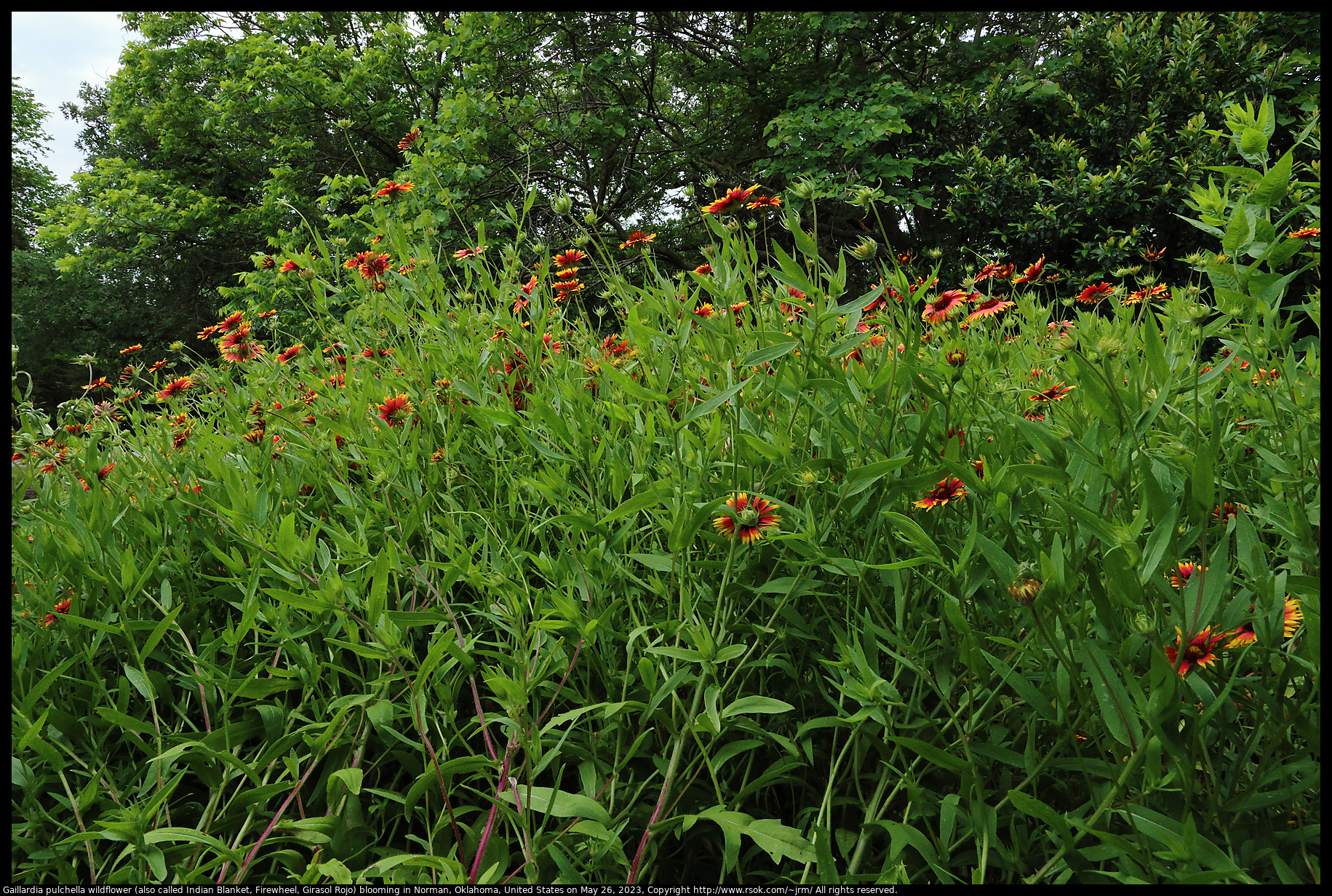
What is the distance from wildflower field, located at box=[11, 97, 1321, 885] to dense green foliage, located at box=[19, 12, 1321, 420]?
104cm

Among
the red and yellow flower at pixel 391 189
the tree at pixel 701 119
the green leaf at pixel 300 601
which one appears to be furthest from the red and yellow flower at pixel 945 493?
the red and yellow flower at pixel 391 189

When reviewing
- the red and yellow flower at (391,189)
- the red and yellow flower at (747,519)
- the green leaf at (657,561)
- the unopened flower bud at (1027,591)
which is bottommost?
the unopened flower bud at (1027,591)

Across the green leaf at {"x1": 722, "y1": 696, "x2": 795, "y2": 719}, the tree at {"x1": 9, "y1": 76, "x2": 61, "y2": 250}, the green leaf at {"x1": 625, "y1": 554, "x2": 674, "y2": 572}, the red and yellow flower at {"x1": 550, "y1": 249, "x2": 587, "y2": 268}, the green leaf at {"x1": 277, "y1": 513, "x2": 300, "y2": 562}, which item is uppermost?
the tree at {"x1": 9, "y1": 76, "x2": 61, "y2": 250}

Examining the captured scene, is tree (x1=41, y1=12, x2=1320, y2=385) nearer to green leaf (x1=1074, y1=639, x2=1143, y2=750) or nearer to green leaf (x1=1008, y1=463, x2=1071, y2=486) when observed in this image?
green leaf (x1=1008, y1=463, x2=1071, y2=486)

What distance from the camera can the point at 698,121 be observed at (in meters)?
7.45

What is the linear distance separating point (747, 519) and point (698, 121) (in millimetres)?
7382

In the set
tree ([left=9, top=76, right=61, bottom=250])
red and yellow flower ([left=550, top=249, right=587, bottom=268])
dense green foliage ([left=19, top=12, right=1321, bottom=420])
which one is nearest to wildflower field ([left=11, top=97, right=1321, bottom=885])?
red and yellow flower ([left=550, top=249, right=587, bottom=268])

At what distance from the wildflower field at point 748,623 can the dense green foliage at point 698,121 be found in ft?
3.43

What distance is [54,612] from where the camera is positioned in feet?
3.85

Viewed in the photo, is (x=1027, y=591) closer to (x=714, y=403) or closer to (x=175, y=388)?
(x=714, y=403)

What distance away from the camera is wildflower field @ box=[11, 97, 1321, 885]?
79cm

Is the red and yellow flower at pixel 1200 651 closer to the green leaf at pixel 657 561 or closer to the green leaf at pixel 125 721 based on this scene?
the green leaf at pixel 657 561

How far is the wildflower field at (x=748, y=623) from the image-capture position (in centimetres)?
79
